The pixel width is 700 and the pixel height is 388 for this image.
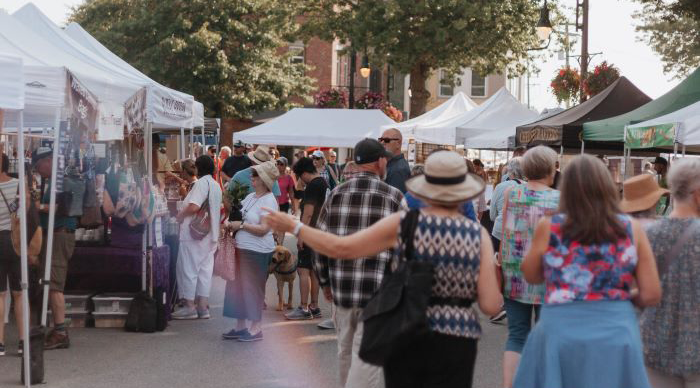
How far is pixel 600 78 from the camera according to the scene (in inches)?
805

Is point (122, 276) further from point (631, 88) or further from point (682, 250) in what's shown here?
point (631, 88)

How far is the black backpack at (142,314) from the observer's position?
10438 millimetres

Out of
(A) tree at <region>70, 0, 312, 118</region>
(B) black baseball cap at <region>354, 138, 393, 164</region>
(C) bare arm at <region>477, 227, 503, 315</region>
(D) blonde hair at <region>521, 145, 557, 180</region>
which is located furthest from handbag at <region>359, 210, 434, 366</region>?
(A) tree at <region>70, 0, 312, 118</region>

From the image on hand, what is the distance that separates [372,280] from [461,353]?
1.87 meters

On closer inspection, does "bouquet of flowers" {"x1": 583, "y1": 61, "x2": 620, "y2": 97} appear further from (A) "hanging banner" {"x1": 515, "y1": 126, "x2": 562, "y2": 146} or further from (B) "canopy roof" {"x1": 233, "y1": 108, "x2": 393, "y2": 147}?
(B) "canopy roof" {"x1": 233, "y1": 108, "x2": 393, "y2": 147}

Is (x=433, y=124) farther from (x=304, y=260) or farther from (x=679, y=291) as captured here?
(x=679, y=291)

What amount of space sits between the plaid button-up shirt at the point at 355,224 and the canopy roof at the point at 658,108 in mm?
8099

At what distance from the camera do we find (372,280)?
20.3 feet

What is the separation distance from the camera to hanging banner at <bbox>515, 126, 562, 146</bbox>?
50.8 feet

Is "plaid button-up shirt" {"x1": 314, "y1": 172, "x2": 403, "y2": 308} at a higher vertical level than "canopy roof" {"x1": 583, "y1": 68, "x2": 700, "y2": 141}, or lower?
lower

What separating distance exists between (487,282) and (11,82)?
13.5ft

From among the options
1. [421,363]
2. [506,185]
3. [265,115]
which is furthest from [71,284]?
[265,115]

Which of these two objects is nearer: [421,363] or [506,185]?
[421,363]

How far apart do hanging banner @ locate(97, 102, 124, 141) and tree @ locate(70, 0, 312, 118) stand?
3234 cm
